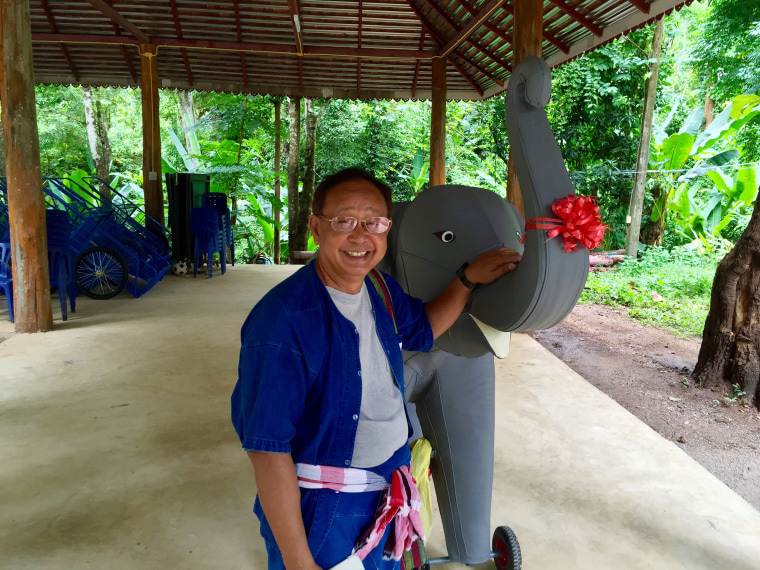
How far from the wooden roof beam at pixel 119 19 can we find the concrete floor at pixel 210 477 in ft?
12.9

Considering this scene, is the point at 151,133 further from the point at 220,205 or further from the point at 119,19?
the point at 119,19

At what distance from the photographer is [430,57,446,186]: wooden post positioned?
7.43 m

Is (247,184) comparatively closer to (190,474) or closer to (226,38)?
(226,38)

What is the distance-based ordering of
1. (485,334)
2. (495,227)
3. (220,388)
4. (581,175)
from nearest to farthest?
1. (485,334)
2. (495,227)
3. (220,388)
4. (581,175)

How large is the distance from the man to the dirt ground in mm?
2939

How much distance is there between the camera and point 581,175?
10289 millimetres

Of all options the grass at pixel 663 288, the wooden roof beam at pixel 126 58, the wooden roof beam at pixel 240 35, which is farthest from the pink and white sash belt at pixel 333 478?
the wooden roof beam at pixel 126 58

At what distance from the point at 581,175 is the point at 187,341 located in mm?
7859

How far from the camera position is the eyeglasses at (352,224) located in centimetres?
114

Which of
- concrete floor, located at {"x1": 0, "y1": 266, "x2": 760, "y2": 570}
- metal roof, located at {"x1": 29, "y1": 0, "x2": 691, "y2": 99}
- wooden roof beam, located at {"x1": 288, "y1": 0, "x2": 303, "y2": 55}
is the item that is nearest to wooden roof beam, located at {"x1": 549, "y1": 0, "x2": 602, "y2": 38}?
metal roof, located at {"x1": 29, "y1": 0, "x2": 691, "y2": 99}

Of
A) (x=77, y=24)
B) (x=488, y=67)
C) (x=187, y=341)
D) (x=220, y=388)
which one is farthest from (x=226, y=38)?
(x=220, y=388)

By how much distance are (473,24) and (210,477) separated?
496 centimetres

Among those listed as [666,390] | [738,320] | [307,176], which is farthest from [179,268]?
[738,320]

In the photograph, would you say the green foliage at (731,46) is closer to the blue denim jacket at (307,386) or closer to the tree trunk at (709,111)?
the tree trunk at (709,111)
